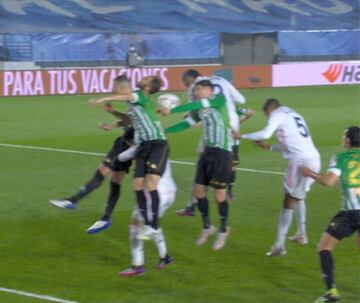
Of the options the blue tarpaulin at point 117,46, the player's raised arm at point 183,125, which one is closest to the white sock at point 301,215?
the player's raised arm at point 183,125

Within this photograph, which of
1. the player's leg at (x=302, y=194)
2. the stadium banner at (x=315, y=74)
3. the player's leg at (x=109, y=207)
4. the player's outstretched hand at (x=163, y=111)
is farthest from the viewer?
the stadium banner at (x=315, y=74)

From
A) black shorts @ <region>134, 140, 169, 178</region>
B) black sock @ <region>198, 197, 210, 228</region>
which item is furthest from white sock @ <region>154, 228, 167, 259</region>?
black sock @ <region>198, 197, 210, 228</region>

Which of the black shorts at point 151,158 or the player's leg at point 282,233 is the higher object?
the black shorts at point 151,158

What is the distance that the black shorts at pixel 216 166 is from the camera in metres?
12.9

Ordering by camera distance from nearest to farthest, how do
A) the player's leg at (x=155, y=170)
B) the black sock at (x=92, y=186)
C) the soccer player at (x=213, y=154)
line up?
the player's leg at (x=155, y=170)
the soccer player at (x=213, y=154)
the black sock at (x=92, y=186)

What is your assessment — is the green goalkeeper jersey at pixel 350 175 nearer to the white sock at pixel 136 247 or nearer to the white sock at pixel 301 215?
the white sock at pixel 136 247

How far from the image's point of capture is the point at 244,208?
1590cm

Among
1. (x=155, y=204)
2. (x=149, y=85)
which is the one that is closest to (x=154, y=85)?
(x=149, y=85)

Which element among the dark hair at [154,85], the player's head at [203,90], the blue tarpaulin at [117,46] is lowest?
the blue tarpaulin at [117,46]

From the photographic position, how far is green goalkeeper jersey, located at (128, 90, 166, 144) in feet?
39.4

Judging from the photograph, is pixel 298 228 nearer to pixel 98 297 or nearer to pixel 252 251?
pixel 252 251

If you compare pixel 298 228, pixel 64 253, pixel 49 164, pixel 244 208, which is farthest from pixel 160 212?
pixel 49 164

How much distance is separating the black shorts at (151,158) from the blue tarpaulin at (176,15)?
39867 mm

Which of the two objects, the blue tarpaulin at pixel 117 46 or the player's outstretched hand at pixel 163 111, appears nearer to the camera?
the player's outstretched hand at pixel 163 111
